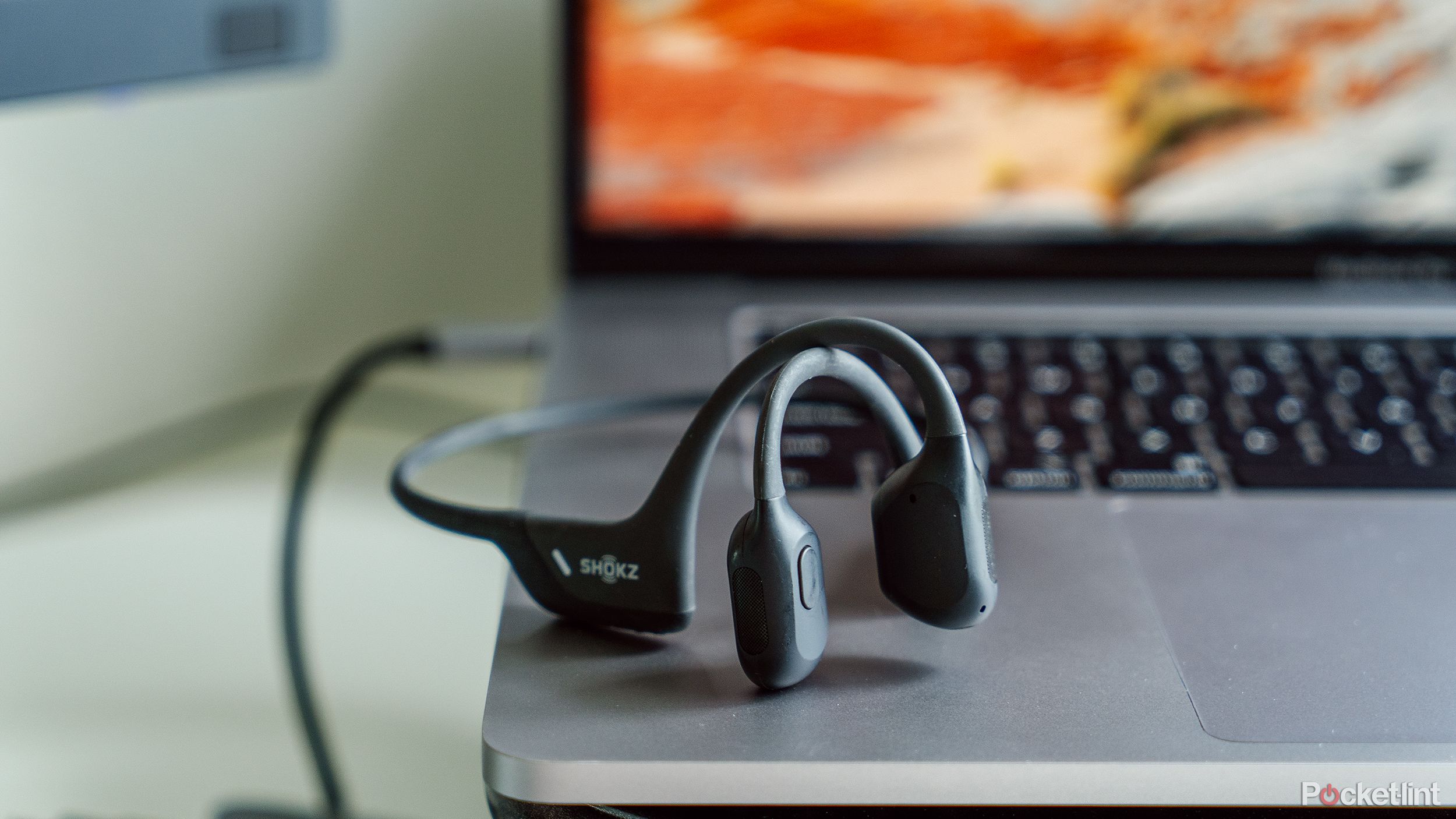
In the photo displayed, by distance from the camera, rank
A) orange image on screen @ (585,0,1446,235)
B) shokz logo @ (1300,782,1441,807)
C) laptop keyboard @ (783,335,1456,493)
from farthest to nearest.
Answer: orange image on screen @ (585,0,1446,235)
laptop keyboard @ (783,335,1456,493)
shokz logo @ (1300,782,1441,807)

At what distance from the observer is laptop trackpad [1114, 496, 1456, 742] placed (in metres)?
0.27

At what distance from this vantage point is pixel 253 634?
0.57m

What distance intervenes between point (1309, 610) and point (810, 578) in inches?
5.9

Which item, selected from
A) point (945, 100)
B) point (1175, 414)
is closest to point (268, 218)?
point (945, 100)

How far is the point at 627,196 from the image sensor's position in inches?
21.3

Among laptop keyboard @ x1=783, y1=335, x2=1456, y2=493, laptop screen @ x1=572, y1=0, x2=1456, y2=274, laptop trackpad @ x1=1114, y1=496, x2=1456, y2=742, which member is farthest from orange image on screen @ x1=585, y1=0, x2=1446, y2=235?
laptop trackpad @ x1=1114, y1=496, x2=1456, y2=742

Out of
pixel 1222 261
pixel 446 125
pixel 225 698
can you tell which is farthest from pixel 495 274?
pixel 1222 261

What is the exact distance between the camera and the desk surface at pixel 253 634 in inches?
20.6

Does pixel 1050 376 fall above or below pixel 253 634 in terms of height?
above

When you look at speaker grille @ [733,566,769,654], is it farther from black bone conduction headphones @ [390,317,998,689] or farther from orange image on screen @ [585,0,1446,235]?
orange image on screen @ [585,0,1446,235]

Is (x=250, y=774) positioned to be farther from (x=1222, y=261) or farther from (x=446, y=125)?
(x=1222, y=261)

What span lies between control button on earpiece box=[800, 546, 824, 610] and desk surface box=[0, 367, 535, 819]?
13.6 inches

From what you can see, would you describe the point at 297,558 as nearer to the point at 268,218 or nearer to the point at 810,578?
the point at 268,218

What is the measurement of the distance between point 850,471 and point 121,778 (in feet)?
1.26
